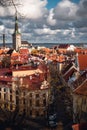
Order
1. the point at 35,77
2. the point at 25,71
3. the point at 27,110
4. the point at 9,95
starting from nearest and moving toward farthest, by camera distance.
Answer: the point at 27,110, the point at 9,95, the point at 35,77, the point at 25,71

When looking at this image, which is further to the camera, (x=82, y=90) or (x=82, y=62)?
(x=82, y=62)

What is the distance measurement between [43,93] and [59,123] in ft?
26.7

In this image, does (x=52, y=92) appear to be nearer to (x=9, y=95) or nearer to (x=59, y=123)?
(x=9, y=95)

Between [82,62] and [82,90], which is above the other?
[82,62]

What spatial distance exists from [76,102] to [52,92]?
8.29m

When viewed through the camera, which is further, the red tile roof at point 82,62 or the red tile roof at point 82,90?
the red tile roof at point 82,62

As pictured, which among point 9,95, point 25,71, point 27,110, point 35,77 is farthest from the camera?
point 25,71

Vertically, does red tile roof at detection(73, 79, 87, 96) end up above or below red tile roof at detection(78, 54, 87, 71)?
below

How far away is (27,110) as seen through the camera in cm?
3925

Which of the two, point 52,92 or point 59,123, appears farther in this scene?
point 52,92

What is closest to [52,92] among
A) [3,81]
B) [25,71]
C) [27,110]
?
[27,110]

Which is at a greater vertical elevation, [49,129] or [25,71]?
[25,71]

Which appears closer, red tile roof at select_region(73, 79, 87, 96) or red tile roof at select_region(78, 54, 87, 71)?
red tile roof at select_region(73, 79, 87, 96)

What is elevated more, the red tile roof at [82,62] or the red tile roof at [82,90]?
the red tile roof at [82,62]
